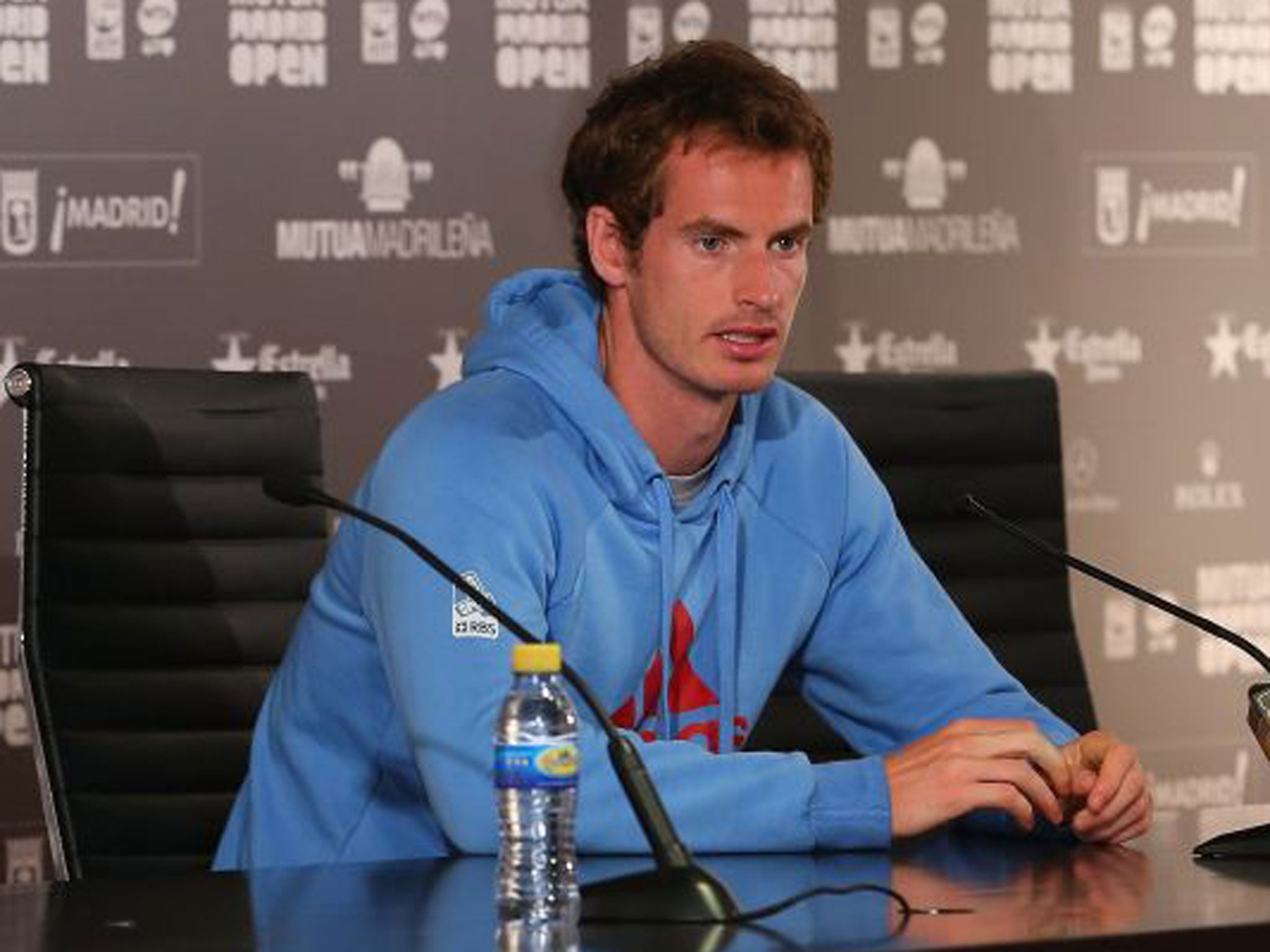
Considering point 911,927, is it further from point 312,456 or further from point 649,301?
point 312,456

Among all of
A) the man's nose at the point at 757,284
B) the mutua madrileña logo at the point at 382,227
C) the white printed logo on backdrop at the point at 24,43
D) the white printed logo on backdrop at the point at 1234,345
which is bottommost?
the white printed logo on backdrop at the point at 1234,345

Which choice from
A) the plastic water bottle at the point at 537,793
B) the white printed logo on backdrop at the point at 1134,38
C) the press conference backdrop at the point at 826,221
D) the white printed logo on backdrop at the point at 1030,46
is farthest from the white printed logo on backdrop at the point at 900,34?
the plastic water bottle at the point at 537,793

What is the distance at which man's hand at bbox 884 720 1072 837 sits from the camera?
214 cm

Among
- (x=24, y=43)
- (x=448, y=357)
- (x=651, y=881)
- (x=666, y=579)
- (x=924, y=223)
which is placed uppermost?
(x=24, y=43)

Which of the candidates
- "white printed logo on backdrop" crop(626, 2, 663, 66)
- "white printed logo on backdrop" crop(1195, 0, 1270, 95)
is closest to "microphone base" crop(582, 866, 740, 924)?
"white printed logo on backdrop" crop(626, 2, 663, 66)

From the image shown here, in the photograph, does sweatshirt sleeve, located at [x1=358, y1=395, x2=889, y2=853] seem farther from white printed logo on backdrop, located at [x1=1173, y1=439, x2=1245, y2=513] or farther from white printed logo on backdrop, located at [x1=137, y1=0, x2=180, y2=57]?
white printed logo on backdrop, located at [x1=1173, y1=439, x2=1245, y2=513]

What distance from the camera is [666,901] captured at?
1.71 meters

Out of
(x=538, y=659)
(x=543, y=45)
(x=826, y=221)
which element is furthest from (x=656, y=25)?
(x=538, y=659)

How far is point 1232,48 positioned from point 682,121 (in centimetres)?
277

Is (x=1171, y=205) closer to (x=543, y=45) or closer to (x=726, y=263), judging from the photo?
(x=543, y=45)

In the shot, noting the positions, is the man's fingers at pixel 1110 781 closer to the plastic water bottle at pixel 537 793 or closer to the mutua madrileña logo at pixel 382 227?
the plastic water bottle at pixel 537 793

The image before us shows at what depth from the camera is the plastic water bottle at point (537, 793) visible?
1.78 m

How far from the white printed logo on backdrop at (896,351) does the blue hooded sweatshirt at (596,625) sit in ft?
6.45

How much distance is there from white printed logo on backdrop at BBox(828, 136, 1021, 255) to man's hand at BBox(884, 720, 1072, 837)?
98.8 inches
